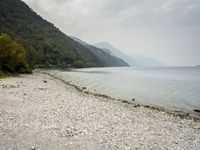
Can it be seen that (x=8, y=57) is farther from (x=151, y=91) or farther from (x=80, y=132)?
(x=80, y=132)

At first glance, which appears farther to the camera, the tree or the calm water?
the tree

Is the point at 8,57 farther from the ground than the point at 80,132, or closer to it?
farther from the ground

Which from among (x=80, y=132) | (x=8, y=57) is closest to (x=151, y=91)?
(x=8, y=57)

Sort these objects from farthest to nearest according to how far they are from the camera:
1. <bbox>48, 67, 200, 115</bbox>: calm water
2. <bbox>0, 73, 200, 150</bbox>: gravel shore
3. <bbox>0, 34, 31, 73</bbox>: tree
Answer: <bbox>0, 34, 31, 73</bbox>: tree < <bbox>48, 67, 200, 115</bbox>: calm water < <bbox>0, 73, 200, 150</bbox>: gravel shore

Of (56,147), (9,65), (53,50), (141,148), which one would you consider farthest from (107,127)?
(53,50)

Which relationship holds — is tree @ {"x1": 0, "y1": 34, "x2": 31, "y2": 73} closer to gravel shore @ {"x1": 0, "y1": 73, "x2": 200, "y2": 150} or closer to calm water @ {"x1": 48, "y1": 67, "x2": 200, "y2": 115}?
calm water @ {"x1": 48, "y1": 67, "x2": 200, "y2": 115}

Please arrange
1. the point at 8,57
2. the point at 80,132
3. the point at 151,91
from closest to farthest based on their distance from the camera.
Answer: the point at 80,132 < the point at 151,91 < the point at 8,57

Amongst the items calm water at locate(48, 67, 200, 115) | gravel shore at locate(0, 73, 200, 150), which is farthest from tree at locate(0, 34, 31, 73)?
gravel shore at locate(0, 73, 200, 150)

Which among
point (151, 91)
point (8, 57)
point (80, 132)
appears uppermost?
point (8, 57)

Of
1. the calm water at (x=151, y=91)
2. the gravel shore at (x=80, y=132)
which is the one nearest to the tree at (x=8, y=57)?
the calm water at (x=151, y=91)

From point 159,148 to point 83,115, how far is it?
8.43 metres

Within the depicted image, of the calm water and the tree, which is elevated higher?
the tree

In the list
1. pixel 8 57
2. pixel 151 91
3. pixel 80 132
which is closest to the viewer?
pixel 80 132

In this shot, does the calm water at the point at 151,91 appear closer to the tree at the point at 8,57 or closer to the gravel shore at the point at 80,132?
the tree at the point at 8,57
